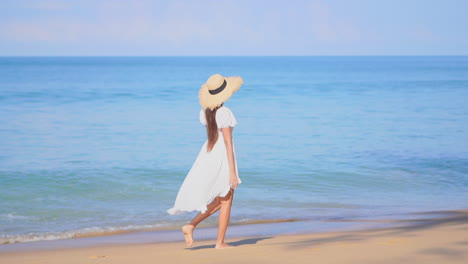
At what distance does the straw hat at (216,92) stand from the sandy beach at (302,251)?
1.35m

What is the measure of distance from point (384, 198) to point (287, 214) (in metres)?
2.15

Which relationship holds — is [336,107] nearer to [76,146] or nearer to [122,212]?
[76,146]

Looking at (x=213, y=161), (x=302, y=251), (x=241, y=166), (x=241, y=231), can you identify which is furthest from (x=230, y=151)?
(x=241, y=166)

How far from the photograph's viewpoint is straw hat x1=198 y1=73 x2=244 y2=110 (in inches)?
223

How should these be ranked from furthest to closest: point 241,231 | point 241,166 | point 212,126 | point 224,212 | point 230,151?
1. point 241,166
2. point 241,231
3. point 224,212
4. point 212,126
5. point 230,151

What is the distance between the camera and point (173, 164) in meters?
14.2

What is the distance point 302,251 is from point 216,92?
1618 millimetres

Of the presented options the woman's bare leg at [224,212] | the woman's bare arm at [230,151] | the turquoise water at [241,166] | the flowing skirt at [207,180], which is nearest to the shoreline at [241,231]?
the turquoise water at [241,166]

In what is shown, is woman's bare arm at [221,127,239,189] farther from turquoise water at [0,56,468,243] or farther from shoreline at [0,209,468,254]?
turquoise water at [0,56,468,243]

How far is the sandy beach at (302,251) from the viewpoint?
208 inches

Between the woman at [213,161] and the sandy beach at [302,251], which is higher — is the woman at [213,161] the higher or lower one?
the higher one

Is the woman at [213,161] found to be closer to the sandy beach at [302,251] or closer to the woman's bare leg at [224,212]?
the woman's bare leg at [224,212]

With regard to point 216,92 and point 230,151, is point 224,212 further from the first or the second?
point 216,92

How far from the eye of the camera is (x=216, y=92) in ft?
18.7
